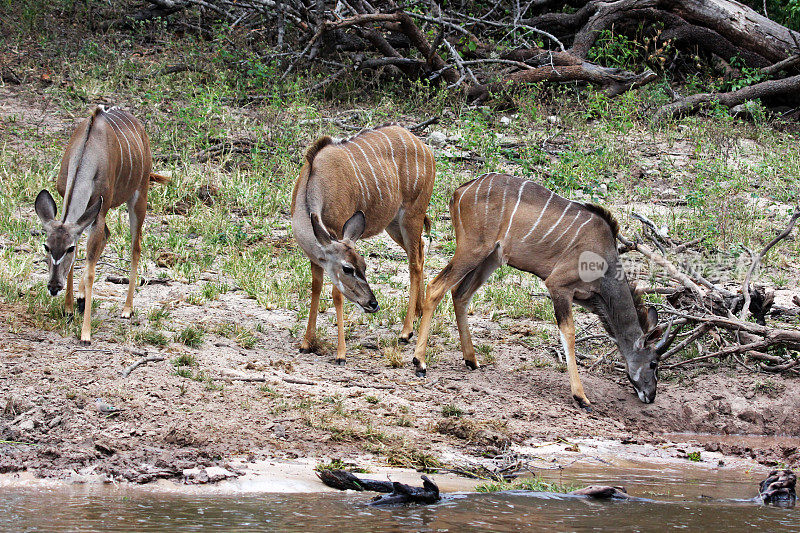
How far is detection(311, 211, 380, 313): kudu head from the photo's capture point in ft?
22.2

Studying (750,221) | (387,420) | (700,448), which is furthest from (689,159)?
(387,420)

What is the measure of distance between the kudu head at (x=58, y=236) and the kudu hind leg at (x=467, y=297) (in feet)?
9.12

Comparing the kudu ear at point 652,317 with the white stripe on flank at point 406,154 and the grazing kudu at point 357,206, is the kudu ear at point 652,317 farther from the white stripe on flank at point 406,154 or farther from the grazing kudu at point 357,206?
the white stripe on flank at point 406,154

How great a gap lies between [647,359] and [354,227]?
7.79ft

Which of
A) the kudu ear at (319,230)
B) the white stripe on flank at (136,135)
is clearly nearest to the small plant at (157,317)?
the white stripe on flank at (136,135)

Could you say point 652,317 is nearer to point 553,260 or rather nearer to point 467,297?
point 553,260

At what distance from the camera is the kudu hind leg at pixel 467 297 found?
710 cm

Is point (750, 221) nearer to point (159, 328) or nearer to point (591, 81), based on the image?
point (591, 81)

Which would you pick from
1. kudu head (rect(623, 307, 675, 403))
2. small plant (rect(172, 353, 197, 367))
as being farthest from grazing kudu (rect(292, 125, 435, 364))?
kudu head (rect(623, 307, 675, 403))

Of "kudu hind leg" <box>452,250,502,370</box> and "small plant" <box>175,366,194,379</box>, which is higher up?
"kudu hind leg" <box>452,250,502,370</box>

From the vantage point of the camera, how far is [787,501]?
4.81 m

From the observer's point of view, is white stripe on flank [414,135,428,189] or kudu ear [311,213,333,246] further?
Answer: white stripe on flank [414,135,428,189]

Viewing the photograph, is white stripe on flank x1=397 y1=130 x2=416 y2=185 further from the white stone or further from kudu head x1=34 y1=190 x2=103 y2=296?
the white stone

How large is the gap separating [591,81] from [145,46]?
272 inches
